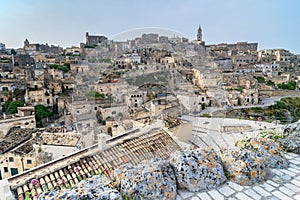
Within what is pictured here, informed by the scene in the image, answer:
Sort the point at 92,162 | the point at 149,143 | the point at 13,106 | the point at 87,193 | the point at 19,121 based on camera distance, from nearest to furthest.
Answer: the point at 87,193
the point at 92,162
the point at 149,143
the point at 19,121
the point at 13,106

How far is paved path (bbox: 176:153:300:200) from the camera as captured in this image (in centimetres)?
203

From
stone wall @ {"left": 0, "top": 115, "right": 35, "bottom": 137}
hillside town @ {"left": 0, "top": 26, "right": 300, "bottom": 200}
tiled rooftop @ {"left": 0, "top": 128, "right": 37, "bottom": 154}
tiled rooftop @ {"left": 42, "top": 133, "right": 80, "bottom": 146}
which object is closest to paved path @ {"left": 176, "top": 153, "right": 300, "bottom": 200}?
hillside town @ {"left": 0, "top": 26, "right": 300, "bottom": 200}

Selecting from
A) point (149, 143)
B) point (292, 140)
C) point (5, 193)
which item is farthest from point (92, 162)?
point (292, 140)

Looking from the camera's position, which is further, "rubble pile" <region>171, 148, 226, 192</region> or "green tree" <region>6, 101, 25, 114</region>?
"green tree" <region>6, 101, 25, 114</region>

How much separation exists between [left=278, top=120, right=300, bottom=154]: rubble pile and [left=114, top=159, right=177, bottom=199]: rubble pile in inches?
86.1

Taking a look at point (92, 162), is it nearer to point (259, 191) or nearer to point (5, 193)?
point (5, 193)

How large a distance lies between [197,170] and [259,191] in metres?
0.66

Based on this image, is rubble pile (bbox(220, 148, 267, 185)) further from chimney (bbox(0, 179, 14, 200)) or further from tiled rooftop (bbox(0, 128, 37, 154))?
tiled rooftop (bbox(0, 128, 37, 154))

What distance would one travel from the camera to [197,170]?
2.13 metres

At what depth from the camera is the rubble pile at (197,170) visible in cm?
210

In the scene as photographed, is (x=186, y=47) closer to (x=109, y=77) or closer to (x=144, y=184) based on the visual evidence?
(x=109, y=77)

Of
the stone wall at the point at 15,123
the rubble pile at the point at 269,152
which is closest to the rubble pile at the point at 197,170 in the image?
the rubble pile at the point at 269,152

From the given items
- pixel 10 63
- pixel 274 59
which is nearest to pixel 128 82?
pixel 10 63

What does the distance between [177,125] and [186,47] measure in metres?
3.22
